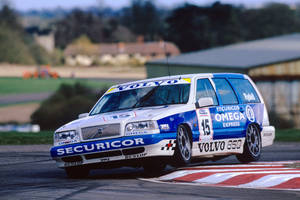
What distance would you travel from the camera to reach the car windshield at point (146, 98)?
40.6 feet

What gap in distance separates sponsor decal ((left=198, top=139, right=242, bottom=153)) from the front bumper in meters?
1.06

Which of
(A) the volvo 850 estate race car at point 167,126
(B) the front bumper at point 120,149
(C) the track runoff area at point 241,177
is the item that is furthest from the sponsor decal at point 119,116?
(C) the track runoff area at point 241,177

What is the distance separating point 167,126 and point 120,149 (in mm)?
720

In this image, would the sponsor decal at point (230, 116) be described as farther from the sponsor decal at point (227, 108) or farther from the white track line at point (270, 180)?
the white track line at point (270, 180)

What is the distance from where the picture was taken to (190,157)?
1196 cm

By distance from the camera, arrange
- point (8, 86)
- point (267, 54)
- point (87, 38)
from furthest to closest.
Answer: point (87, 38) → point (8, 86) → point (267, 54)

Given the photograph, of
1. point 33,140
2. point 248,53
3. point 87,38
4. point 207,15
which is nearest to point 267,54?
point 248,53

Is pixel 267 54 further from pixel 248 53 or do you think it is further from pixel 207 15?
pixel 207 15

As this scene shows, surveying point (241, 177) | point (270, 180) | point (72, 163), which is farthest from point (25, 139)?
point (270, 180)

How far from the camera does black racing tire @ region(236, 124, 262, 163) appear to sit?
13.4 meters

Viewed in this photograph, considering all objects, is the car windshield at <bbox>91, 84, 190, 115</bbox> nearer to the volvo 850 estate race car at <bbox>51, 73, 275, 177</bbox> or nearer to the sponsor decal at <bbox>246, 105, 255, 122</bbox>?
the volvo 850 estate race car at <bbox>51, 73, 275, 177</bbox>

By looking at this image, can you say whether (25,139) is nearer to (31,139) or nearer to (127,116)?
(31,139)

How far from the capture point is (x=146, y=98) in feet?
40.8

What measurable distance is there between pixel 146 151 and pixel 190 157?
1.07 meters
